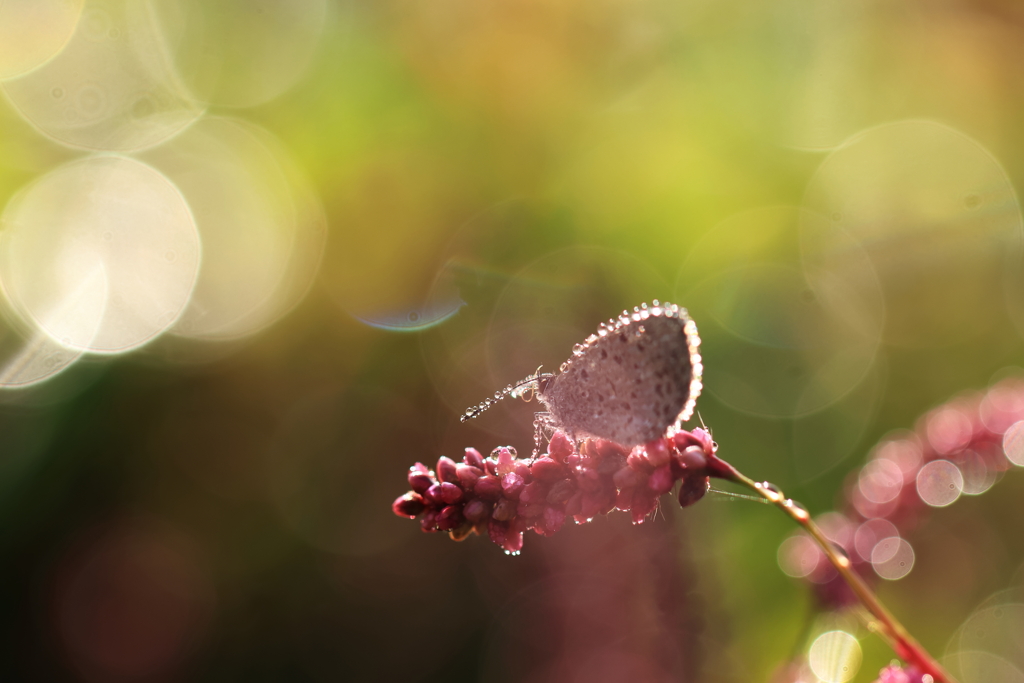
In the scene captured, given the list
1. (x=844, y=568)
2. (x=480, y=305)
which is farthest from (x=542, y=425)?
(x=480, y=305)

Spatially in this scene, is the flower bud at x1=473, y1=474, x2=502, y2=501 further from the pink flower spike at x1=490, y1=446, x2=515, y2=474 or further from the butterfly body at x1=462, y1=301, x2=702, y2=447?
the butterfly body at x1=462, y1=301, x2=702, y2=447

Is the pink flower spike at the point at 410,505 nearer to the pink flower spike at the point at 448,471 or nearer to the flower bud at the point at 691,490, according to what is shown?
the pink flower spike at the point at 448,471

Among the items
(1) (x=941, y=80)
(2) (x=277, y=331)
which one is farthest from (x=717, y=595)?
(1) (x=941, y=80)

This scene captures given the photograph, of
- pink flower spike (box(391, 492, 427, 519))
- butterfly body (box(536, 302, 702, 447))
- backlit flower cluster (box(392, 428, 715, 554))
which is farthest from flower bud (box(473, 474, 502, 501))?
butterfly body (box(536, 302, 702, 447))

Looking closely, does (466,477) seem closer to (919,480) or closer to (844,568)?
(844,568)

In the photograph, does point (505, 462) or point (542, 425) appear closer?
point (505, 462)

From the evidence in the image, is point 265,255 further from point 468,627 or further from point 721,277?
point 721,277
